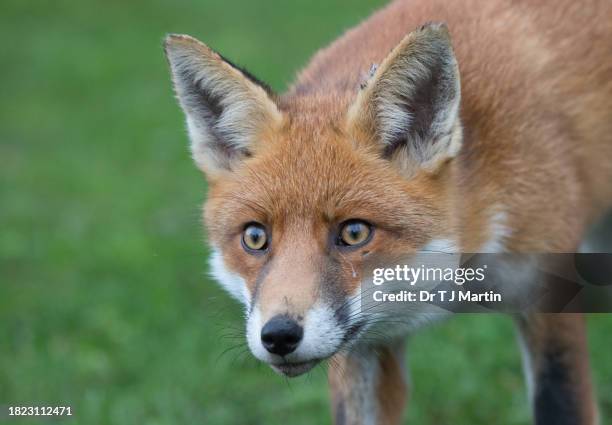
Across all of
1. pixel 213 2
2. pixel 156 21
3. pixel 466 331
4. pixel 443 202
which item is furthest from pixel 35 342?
pixel 213 2

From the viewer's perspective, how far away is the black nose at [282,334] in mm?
3109

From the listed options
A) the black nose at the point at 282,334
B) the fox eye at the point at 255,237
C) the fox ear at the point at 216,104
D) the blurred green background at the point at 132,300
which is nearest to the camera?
the black nose at the point at 282,334

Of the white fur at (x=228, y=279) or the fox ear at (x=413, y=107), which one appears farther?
the white fur at (x=228, y=279)

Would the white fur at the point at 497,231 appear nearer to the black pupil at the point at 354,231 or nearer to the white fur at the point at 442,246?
the white fur at the point at 442,246

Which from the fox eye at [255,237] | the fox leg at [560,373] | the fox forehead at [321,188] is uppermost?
the fox forehead at [321,188]

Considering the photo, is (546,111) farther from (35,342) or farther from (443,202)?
(35,342)

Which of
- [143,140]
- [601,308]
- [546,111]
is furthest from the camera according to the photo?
[143,140]

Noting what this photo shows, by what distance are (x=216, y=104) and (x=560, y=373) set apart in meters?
1.82

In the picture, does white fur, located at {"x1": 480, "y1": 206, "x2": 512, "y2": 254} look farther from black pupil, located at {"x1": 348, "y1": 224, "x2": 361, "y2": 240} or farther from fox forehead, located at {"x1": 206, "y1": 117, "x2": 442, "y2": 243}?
black pupil, located at {"x1": 348, "y1": 224, "x2": 361, "y2": 240}

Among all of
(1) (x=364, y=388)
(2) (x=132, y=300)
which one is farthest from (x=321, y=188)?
(2) (x=132, y=300)

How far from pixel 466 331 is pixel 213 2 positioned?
1529 centimetres

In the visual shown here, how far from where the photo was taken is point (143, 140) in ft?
37.6

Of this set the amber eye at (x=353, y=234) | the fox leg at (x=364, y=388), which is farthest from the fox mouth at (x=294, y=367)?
the fox leg at (x=364, y=388)

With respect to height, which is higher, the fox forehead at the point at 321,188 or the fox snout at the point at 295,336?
the fox forehead at the point at 321,188
